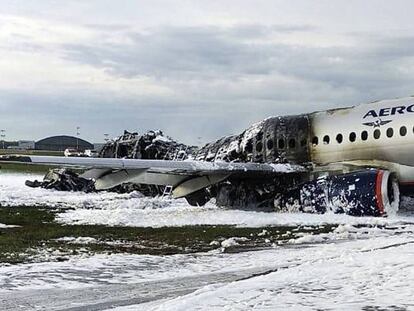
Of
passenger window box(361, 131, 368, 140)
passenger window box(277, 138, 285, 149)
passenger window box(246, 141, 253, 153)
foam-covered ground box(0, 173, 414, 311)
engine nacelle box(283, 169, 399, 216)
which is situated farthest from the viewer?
passenger window box(246, 141, 253, 153)

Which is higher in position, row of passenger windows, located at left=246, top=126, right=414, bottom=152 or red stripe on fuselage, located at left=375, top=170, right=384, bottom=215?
row of passenger windows, located at left=246, top=126, right=414, bottom=152

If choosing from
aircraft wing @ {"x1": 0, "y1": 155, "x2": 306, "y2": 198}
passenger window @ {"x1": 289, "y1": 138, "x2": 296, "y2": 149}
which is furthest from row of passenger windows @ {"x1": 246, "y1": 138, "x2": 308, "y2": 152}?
aircraft wing @ {"x1": 0, "y1": 155, "x2": 306, "y2": 198}

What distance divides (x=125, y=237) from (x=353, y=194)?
6281 mm

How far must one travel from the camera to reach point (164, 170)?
19266 millimetres

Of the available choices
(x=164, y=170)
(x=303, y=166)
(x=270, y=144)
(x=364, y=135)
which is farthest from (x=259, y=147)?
(x=364, y=135)

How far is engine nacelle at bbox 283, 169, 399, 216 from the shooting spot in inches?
658

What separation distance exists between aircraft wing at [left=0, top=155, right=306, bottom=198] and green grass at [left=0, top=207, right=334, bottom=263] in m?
1.69

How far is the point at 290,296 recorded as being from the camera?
7.07 meters

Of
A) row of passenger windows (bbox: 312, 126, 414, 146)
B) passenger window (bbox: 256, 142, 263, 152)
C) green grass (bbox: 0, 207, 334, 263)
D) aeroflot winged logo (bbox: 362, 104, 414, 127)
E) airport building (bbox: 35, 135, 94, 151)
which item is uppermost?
airport building (bbox: 35, 135, 94, 151)

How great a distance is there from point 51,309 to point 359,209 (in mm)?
11097

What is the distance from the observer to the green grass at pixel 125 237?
12000 mm

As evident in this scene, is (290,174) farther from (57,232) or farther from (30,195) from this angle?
(30,195)

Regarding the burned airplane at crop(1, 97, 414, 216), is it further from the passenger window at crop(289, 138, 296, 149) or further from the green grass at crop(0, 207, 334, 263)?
the green grass at crop(0, 207, 334, 263)

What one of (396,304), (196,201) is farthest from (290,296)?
(196,201)
